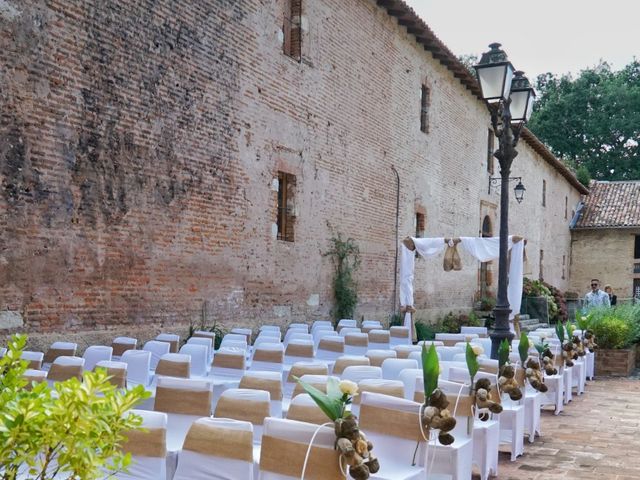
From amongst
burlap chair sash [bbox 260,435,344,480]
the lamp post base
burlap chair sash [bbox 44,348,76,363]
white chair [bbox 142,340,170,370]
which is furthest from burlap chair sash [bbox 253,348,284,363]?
burlap chair sash [bbox 260,435,344,480]

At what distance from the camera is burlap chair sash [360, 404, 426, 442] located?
466 centimetres

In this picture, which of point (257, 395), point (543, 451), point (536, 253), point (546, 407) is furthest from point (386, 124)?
point (536, 253)

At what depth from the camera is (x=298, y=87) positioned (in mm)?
13719

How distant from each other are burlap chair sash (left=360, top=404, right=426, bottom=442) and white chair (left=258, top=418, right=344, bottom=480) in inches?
42.6

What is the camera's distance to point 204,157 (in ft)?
36.6

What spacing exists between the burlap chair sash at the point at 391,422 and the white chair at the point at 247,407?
0.68 meters

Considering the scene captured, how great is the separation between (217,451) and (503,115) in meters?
6.60

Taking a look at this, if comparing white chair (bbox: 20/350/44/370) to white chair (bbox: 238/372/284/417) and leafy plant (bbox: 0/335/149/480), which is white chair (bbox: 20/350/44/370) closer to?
white chair (bbox: 238/372/284/417)

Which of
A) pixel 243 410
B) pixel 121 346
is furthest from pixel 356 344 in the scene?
pixel 243 410

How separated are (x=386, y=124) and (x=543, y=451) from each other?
36.4 ft

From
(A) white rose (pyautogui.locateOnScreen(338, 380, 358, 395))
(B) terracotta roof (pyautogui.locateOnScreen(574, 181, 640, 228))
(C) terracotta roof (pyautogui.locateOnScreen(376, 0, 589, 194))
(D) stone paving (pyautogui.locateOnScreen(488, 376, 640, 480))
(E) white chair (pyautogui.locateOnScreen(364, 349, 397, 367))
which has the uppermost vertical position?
(C) terracotta roof (pyautogui.locateOnScreen(376, 0, 589, 194))

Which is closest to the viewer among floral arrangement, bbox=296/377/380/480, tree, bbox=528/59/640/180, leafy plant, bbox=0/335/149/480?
leafy plant, bbox=0/335/149/480

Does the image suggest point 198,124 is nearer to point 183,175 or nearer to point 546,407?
point 183,175

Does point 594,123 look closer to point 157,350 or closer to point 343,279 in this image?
point 343,279
